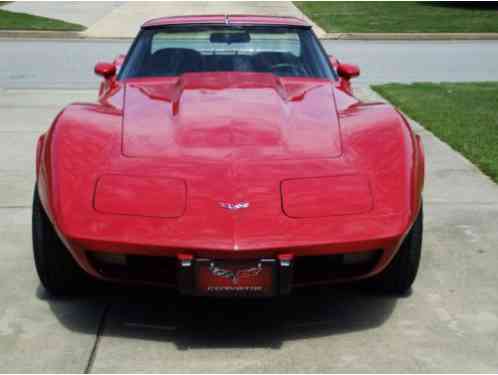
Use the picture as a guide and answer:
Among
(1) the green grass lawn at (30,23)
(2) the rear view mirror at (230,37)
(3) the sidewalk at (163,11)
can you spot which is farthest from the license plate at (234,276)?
(1) the green grass lawn at (30,23)

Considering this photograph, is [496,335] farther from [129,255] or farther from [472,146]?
[472,146]

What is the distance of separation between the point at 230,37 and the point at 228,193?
228 centimetres

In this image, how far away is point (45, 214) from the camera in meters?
4.06

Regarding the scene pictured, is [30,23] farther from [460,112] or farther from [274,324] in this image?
[274,324]

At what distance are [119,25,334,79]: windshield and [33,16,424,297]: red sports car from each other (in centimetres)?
73

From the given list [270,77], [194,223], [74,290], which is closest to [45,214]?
[74,290]

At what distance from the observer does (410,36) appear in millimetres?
18734

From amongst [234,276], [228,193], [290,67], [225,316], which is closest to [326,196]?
[228,193]

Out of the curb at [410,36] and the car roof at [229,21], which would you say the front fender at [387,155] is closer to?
the car roof at [229,21]

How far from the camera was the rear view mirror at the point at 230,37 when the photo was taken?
5.84 metres

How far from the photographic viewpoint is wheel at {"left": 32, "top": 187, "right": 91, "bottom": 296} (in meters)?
4.06

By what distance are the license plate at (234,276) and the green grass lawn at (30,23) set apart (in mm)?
16285

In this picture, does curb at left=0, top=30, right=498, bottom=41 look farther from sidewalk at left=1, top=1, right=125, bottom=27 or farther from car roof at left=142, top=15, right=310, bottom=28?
car roof at left=142, top=15, right=310, bottom=28

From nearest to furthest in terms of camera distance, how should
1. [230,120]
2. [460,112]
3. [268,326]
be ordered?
1. [268,326]
2. [230,120]
3. [460,112]
